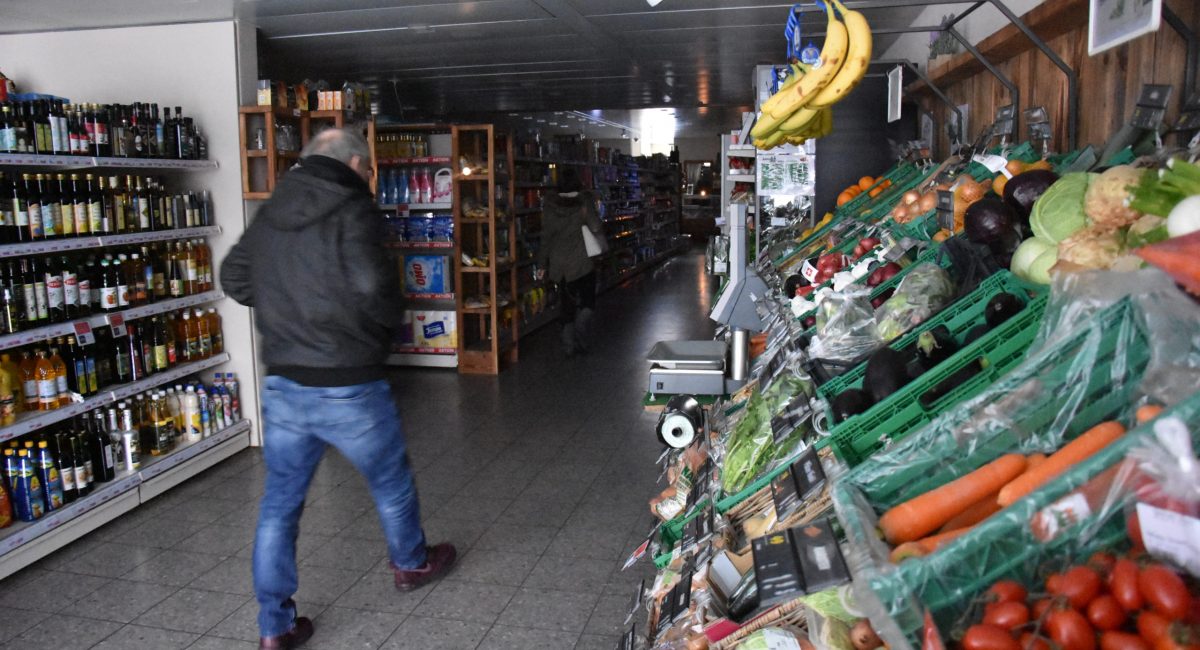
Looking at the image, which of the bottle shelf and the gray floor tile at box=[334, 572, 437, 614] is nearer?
the gray floor tile at box=[334, 572, 437, 614]

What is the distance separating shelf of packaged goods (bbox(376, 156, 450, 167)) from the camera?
319 inches

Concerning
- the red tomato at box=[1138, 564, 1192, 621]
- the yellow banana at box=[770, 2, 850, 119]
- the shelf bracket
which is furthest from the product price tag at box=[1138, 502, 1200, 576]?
the yellow banana at box=[770, 2, 850, 119]

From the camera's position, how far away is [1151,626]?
1.17 m

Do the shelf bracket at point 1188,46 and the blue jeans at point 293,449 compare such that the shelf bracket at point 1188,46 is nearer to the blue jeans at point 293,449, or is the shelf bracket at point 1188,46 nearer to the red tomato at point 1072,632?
the red tomato at point 1072,632

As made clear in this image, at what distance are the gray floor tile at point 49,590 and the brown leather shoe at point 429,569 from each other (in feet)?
4.27

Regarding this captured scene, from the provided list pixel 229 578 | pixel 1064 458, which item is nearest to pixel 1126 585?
pixel 1064 458

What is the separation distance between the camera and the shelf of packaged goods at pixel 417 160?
8109 millimetres

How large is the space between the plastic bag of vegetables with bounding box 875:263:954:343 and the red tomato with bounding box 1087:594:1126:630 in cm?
147

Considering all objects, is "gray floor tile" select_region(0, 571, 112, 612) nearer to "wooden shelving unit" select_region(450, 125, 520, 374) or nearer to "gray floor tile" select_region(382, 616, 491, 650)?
"gray floor tile" select_region(382, 616, 491, 650)

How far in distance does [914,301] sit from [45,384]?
12.9 ft

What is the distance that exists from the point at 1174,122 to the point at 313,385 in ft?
9.54

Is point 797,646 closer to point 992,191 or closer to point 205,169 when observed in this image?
point 992,191

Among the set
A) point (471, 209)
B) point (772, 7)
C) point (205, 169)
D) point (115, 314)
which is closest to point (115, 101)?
point (205, 169)

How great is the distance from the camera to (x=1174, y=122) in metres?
2.63
